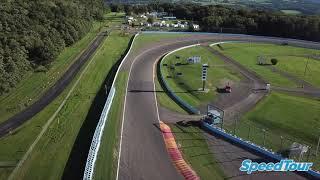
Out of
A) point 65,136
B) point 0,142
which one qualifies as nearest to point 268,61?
point 65,136

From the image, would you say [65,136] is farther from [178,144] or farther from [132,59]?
[132,59]

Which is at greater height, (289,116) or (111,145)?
(289,116)

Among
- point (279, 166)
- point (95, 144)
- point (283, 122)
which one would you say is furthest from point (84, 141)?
point (283, 122)

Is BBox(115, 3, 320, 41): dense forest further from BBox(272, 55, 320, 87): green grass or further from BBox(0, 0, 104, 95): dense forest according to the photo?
BBox(0, 0, 104, 95): dense forest

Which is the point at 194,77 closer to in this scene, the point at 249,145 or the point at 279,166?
the point at 249,145

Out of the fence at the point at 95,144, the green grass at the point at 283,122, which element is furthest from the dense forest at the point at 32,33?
the green grass at the point at 283,122

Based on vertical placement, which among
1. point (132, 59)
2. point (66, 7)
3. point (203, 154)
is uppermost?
point (66, 7)

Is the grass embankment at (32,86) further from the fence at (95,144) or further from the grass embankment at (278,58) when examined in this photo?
the grass embankment at (278,58)

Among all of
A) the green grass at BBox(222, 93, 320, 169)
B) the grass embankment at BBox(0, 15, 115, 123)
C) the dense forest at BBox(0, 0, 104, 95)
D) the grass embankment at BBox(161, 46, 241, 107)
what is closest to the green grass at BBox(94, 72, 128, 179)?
the grass embankment at BBox(161, 46, 241, 107)
